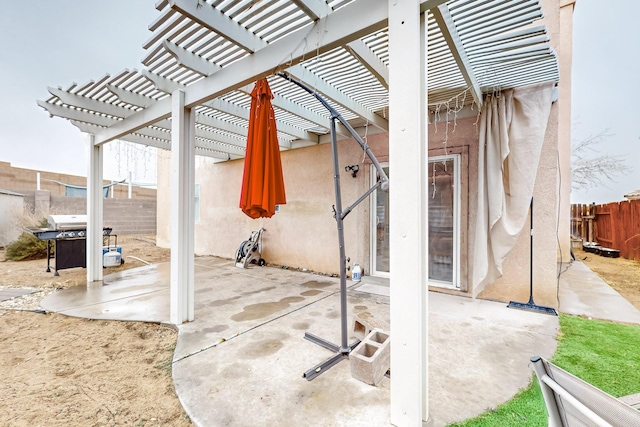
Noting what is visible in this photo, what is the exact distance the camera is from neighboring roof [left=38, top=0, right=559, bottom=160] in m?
2.08

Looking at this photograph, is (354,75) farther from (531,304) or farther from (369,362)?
(531,304)

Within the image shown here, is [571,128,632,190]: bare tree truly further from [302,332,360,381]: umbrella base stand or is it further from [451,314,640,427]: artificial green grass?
[302,332,360,381]: umbrella base stand

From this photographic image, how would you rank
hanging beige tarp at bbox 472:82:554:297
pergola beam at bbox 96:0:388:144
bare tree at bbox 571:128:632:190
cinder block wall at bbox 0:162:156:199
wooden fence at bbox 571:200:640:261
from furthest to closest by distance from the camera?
cinder block wall at bbox 0:162:156:199 < bare tree at bbox 571:128:632:190 < wooden fence at bbox 571:200:640:261 < hanging beige tarp at bbox 472:82:554:297 < pergola beam at bbox 96:0:388:144

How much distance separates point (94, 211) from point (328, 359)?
5.48 meters

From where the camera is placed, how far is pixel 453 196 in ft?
14.6

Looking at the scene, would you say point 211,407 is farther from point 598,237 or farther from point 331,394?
point 598,237

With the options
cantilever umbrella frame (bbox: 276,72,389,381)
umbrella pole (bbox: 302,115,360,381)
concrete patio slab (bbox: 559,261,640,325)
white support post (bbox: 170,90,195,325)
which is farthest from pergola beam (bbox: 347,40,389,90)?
concrete patio slab (bbox: 559,261,640,325)

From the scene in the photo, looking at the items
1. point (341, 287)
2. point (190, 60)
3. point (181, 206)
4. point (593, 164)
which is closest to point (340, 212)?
point (341, 287)

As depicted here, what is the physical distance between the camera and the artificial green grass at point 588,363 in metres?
1.72

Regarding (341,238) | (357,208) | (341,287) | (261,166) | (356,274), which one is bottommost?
(356,274)

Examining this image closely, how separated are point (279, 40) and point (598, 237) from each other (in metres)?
13.4

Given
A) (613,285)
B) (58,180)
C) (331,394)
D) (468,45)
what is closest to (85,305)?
(331,394)

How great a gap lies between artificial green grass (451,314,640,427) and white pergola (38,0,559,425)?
0.59 meters

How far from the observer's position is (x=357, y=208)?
545 cm
